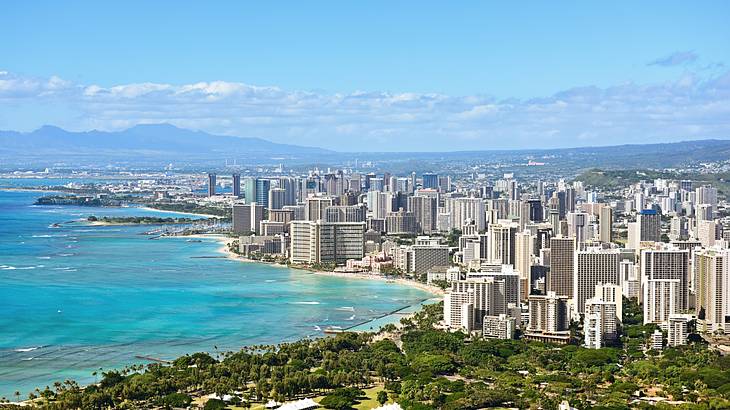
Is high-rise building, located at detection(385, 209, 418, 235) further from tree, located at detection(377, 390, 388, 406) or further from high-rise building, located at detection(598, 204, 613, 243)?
tree, located at detection(377, 390, 388, 406)

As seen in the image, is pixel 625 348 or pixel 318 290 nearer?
pixel 625 348

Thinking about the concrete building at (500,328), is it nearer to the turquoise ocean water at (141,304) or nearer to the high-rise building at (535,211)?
the turquoise ocean water at (141,304)

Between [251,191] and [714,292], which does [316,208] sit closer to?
[251,191]

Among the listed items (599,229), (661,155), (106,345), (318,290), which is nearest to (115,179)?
(661,155)

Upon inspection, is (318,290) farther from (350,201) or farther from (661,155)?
(661,155)

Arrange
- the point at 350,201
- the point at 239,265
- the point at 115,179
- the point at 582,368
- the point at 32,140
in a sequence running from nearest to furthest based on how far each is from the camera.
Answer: the point at 582,368
the point at 239,265
the point at 350,201
the point at 115,179
the point at 32,140

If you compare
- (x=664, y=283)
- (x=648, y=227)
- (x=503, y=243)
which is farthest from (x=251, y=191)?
(x=664, y=283)

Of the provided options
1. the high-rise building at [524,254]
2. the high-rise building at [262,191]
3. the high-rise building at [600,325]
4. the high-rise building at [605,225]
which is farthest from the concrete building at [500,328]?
the high-rise building at [262,191]
